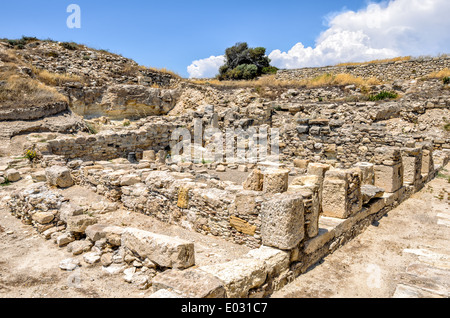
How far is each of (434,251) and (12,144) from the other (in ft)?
42.2

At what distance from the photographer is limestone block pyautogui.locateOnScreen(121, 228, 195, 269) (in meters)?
3.34

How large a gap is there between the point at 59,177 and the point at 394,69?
25.4 m

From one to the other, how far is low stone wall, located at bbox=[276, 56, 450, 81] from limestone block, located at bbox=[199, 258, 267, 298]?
2461 cm

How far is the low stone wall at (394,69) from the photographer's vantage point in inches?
856

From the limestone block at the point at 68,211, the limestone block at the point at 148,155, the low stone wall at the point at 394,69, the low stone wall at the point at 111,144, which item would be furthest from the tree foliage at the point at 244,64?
the limestone block at the point at 68,211

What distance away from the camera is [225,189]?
4.98 m

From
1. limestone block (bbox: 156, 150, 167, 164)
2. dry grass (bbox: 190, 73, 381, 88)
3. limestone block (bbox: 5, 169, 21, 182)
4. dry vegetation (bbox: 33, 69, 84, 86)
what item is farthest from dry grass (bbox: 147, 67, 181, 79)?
limestone block (bbox: 5, 169, 21, 182)

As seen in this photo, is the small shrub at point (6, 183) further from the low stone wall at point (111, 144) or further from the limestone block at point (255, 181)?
the limestone block at point (255, 181)

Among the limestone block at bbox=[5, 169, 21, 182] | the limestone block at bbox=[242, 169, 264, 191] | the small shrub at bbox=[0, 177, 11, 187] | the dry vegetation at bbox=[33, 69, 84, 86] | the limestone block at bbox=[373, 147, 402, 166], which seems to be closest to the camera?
the limestone block at bbox=[242, 169, 264, 191]

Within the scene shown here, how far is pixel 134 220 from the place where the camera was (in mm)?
5699

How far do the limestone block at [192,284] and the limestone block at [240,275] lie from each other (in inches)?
3.3

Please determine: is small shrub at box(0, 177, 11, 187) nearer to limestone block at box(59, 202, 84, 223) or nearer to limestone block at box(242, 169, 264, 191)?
limestone block at box(59, 202, 84, 223)

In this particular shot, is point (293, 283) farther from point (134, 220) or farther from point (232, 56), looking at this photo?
point (232, 56)

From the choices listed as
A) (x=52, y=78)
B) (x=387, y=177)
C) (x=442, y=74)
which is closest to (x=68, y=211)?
(x=387, y=177)
